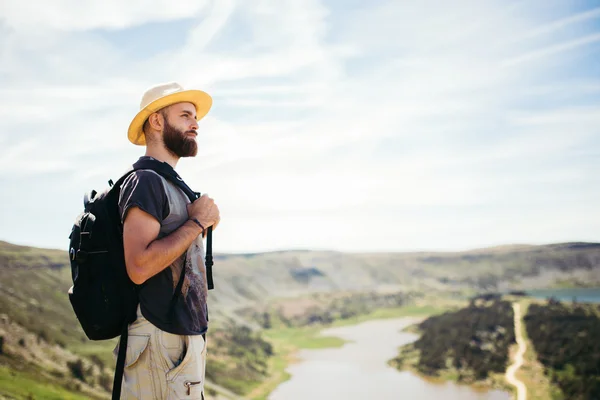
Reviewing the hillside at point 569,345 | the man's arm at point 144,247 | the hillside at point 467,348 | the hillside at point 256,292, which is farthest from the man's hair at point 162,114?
the hillside at point 467,348

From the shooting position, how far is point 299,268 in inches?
5423

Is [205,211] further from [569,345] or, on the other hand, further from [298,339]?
[298,339]

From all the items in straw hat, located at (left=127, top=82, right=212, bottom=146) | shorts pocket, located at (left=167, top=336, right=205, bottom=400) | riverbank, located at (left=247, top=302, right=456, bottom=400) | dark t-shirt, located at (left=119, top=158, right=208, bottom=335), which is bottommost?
riverbank, located at (left=247, top=302, right=456, bottom=400)

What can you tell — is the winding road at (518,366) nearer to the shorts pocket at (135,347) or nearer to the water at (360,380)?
the water at (360,380)

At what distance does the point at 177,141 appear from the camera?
11.3ft

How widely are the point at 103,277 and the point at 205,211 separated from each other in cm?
72

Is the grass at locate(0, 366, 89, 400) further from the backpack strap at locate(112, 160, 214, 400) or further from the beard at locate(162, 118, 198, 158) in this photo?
the beard at locate(162, 118, 198, 158)

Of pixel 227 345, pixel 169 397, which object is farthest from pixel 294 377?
pixel 169 397

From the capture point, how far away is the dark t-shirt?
304cm

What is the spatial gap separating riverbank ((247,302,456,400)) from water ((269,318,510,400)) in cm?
107

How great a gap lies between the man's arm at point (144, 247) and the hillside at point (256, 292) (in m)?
13.0

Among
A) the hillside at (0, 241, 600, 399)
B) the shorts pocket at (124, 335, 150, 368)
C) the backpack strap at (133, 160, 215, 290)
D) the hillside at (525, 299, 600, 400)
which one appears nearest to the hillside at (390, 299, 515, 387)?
the hillside at (525, 299, 600, 400)

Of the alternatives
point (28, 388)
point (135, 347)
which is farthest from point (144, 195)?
point (28, 388)

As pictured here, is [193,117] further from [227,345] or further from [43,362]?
[227,345]
